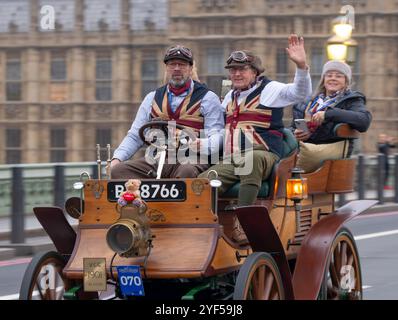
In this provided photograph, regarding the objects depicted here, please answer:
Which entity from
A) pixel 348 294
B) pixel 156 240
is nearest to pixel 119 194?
pixel 156 240

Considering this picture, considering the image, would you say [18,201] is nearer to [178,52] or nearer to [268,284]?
[178,52]

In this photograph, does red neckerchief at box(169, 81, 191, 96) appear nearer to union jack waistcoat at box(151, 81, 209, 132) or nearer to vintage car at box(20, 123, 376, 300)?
union jack waistcoat at box(151, 81, 209, 132)

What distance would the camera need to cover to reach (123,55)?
63.6m

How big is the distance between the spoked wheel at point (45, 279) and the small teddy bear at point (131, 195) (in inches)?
27.1

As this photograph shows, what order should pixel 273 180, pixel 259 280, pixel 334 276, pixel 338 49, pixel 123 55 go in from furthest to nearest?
pixel 123 55 < pixel 338 49 < pixel 334 276 < pixel 273 180 < pixel 259 280

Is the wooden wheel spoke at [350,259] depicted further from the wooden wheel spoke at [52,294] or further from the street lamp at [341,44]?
the street lamp at [341,44]

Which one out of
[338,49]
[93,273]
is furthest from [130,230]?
[338,49]

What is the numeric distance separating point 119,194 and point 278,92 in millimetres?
1335

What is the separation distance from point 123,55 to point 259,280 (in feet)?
187

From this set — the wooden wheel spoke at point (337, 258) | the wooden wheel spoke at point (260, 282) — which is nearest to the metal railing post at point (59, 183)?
the wooden wheel spoke at point (337, 258)

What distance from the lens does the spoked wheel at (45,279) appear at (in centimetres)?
726

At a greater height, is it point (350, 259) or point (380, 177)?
point (350, 259)

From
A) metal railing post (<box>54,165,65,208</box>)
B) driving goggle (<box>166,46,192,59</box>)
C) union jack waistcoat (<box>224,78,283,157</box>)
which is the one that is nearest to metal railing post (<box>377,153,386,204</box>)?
metal railing post (<box>54,165,65,208</box>)
